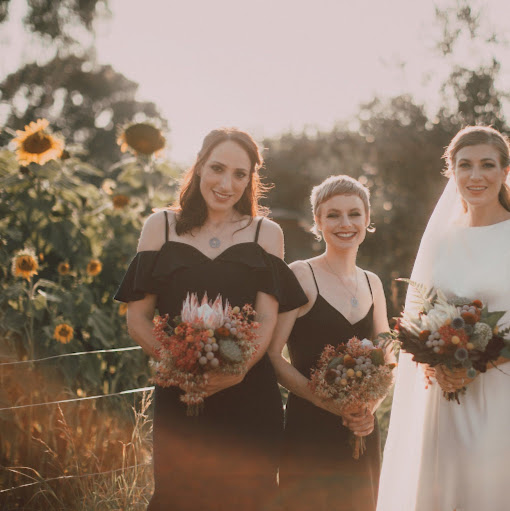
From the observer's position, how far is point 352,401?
10.5 feet

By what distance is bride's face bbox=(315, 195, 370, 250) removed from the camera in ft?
12.5

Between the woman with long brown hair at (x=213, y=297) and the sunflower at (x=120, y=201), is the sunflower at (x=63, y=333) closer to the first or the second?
the sunflower at (x=120, y=201)

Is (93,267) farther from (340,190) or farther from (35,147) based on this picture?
(340,190)

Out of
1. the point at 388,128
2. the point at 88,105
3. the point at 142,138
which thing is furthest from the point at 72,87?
the point at 142,138

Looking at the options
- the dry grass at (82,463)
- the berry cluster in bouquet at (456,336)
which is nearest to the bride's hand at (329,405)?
the berry cluster in bouquet at (456,336)

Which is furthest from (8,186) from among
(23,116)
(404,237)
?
(23,116)

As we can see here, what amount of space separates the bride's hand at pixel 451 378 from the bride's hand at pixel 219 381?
110 centimetres

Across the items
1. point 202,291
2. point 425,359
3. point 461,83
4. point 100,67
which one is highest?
point 100,67

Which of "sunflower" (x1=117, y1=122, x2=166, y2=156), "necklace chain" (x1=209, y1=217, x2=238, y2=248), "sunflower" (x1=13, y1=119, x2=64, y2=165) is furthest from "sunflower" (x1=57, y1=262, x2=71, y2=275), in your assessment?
Result: "necklace chain" (x1=209, y1=217, x2=238, y2=248)

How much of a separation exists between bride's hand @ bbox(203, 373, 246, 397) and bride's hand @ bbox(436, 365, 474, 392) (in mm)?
1105

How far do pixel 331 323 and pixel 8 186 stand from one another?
344 cm

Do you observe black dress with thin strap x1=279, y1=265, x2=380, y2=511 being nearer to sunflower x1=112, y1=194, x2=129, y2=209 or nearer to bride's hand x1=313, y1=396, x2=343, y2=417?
bride's hand x1=313, y1=396, x2=343, y2=417

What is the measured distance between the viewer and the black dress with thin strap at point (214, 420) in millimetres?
3451

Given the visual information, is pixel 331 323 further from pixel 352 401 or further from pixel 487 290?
pixel 487 290
